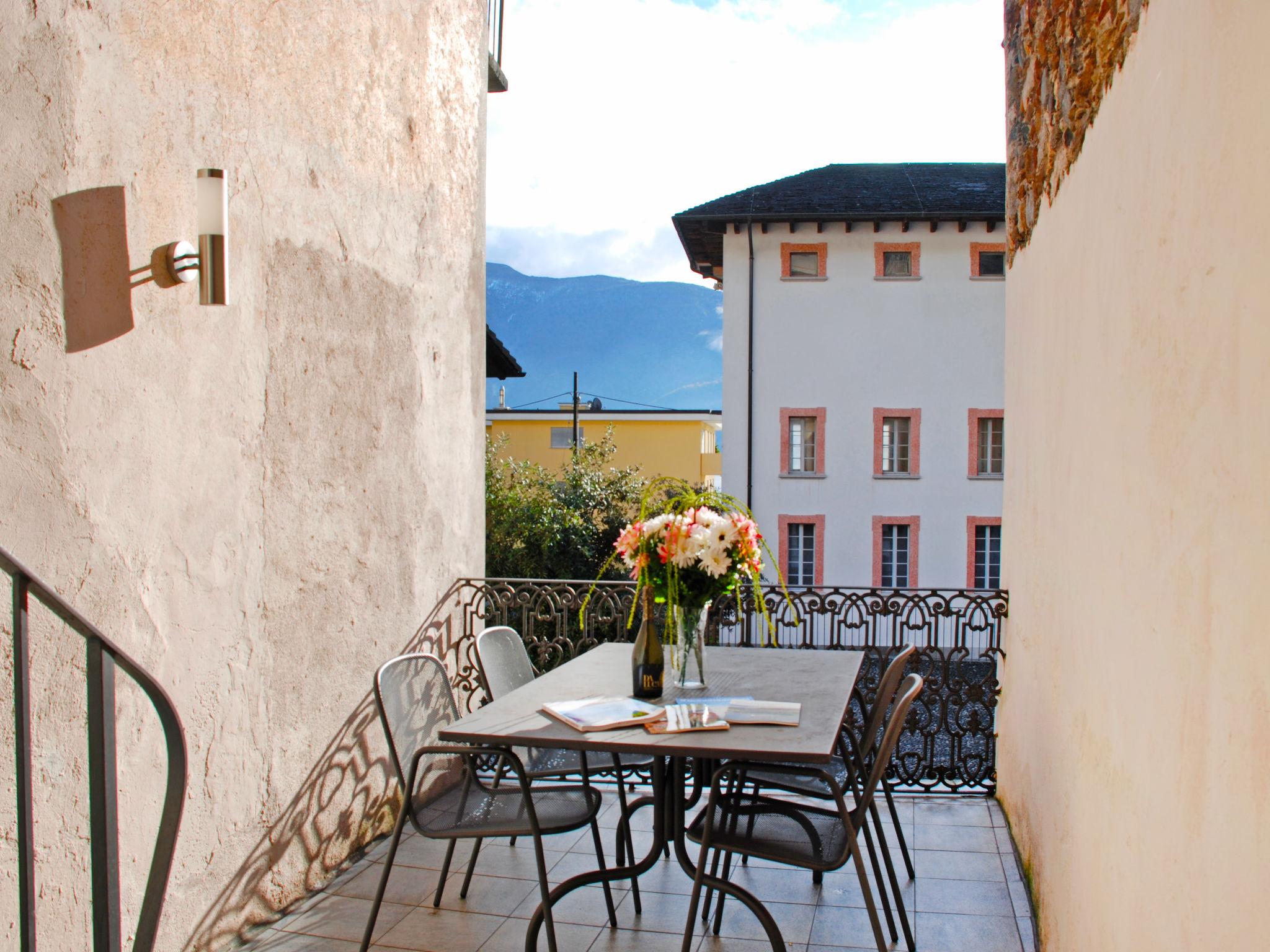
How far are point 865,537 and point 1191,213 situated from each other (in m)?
17.3

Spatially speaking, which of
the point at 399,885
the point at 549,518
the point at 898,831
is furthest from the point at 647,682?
the point at 549,518

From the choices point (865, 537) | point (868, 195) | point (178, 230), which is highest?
point (868, 195)

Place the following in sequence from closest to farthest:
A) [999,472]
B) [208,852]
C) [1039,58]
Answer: [208,852]
[1039,58]
[999,472]

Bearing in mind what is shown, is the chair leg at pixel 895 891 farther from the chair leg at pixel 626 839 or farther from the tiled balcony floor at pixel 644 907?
the chair leg at pixel 626 839

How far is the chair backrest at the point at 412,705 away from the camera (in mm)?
3172

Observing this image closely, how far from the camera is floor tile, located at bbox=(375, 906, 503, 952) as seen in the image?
330cm

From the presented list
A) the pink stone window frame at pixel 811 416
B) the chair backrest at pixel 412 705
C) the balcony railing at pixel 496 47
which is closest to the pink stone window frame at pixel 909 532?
the pink stone window frame at pixel 811 416

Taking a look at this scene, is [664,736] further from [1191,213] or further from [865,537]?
[865,537]

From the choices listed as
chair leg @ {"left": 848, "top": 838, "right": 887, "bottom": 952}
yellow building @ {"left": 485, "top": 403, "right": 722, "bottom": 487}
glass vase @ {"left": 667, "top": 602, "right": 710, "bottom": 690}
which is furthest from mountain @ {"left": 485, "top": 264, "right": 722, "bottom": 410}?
chair leg @ {"left": 848, "top": 838, "right": 887, "bottom": 952}

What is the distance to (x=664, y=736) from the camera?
113 inches

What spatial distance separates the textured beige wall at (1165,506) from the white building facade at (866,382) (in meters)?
15.5

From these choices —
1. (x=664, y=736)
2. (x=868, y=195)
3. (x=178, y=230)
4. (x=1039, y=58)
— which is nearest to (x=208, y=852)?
(x=664, y=736)

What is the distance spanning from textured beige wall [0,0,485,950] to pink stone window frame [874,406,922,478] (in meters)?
14.5

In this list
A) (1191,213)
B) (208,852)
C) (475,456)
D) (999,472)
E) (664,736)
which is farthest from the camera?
(999,472)
